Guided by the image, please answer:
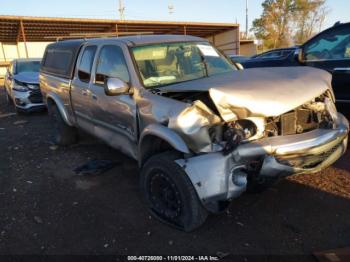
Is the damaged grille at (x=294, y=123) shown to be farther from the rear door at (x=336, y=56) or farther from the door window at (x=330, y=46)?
the door window at (x=330, y=46)

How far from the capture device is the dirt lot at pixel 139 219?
3.06 meters

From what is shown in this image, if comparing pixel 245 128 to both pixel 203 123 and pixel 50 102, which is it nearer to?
pixel 203 123

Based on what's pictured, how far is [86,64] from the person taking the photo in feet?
16.0

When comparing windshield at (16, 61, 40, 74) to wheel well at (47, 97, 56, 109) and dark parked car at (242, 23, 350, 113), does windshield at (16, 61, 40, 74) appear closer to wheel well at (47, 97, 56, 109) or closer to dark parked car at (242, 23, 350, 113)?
wheel well at (47, 97, 56, 109)

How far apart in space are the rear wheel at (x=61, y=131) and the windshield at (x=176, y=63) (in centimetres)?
268

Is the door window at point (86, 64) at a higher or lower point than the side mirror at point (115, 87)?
higher

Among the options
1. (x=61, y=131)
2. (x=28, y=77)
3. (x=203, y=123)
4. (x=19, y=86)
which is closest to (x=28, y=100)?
(x=19, y=86)

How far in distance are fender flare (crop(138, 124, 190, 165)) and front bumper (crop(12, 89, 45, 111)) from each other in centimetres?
719

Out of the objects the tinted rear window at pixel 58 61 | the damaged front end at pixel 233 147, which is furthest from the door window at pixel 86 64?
the damaged front end at pixel 233 147

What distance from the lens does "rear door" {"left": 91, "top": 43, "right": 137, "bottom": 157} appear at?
388 cm

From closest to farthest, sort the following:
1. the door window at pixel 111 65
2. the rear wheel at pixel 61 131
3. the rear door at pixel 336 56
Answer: the door window at pixel 111 65, the rear door at pixel 336 56, the rear wheel at pixel 61 131

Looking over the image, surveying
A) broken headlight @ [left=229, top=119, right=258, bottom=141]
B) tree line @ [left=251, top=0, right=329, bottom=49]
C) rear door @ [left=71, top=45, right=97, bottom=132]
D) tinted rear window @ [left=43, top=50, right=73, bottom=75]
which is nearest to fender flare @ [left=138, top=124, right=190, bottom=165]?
broken headlight @ [left=229, top=119, right=258, bottom=141]

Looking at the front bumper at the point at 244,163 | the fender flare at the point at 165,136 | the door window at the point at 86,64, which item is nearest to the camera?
the front bumper at the point at 244,163

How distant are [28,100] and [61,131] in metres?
4.10
